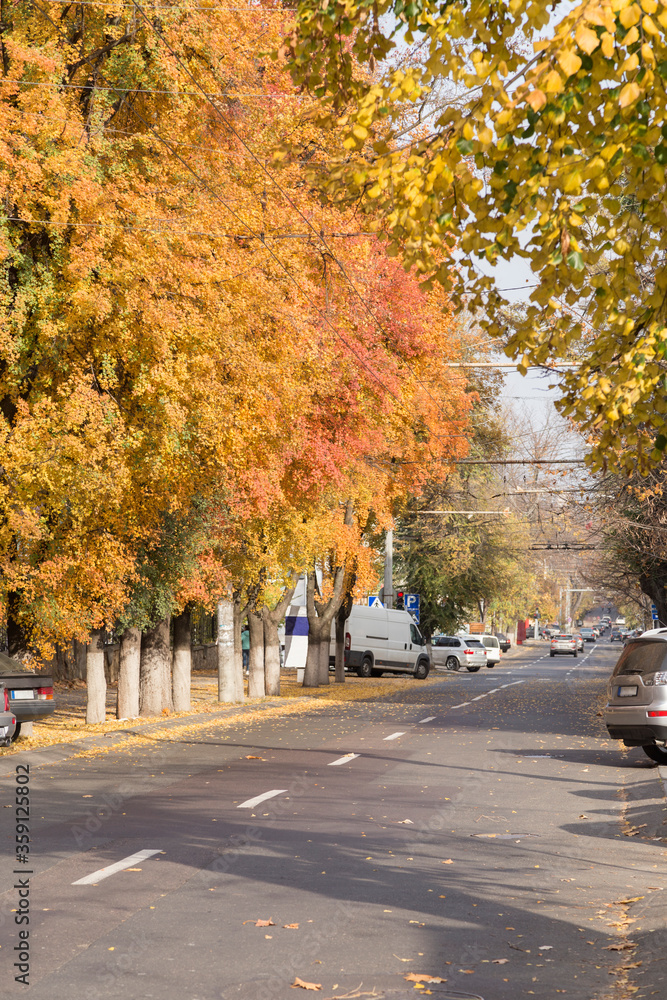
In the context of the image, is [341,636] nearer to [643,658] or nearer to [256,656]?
[256,656]

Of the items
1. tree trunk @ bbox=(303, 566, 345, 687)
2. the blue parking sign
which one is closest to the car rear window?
tree trunk @ bbox=(303, 566, 345, 687)

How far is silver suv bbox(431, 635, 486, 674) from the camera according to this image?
61.6 m

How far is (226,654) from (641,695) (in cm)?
1398

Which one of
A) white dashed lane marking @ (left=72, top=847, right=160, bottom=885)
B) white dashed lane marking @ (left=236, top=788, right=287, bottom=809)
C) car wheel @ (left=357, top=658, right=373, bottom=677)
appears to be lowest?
white dashed lane marking @ (left=72, top=847, right=160, bottom=885)

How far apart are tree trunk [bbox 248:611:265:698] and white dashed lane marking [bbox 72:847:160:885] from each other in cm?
2189

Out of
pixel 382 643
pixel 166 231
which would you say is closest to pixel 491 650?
pixel 382 643

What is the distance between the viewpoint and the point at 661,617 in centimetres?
3859

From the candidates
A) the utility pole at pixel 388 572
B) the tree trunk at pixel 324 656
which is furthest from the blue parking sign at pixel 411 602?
the tree trunk at pixel 324 656

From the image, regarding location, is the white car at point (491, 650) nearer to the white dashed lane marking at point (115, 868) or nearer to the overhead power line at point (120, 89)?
the overhead power line at point (120, 89)

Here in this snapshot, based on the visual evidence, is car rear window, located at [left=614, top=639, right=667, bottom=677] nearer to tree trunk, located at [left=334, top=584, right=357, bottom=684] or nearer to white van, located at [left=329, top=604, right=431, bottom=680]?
tree trunk, located at [left=334, top=584, right=357, bottom=684]

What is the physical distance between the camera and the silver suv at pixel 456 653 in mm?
61594

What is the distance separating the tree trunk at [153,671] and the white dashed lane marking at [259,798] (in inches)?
465

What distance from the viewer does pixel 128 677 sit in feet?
75.3

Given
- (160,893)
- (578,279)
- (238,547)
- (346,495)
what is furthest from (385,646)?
(578,279)
